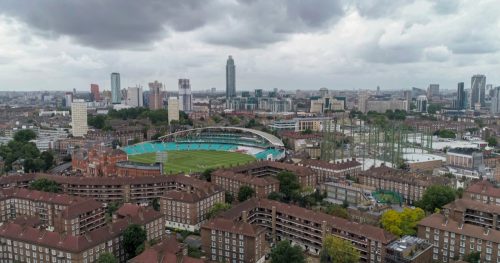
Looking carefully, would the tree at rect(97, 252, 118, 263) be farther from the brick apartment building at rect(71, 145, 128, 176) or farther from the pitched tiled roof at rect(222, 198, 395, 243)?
the brick apartment building at rect(71, 145, 128, 176)

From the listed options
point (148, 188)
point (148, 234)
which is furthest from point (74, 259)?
point (148, 188)

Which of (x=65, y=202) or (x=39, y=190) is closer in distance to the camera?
(x=65, y=202)

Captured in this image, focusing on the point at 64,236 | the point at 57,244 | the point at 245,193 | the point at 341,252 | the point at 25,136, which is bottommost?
the point at 341,252

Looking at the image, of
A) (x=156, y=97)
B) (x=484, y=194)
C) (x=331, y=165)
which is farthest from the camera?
(x=156, y=97)

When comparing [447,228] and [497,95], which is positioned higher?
[497,95]

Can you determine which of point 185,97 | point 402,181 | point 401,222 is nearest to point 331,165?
point 402,181

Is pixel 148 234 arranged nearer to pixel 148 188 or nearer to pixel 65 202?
pixel 65 202

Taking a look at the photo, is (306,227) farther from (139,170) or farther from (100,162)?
(100,162)
